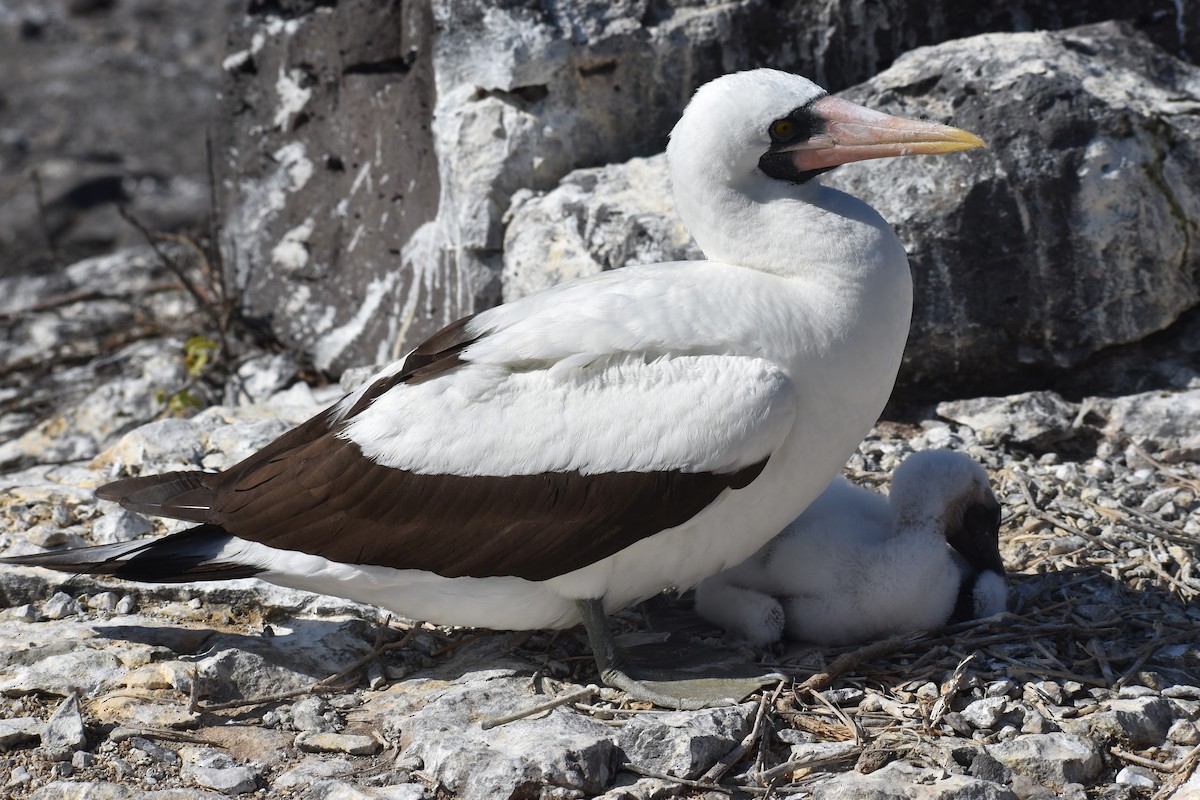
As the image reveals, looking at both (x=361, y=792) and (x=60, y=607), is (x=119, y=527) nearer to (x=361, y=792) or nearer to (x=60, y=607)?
(x=60, y=607)

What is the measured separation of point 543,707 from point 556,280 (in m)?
2.21

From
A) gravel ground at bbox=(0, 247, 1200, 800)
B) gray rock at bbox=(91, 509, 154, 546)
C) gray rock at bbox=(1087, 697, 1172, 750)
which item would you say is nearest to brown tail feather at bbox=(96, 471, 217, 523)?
gravel ground at bbox=(0, 247, 1200, 800)

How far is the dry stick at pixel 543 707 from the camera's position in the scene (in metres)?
3.25

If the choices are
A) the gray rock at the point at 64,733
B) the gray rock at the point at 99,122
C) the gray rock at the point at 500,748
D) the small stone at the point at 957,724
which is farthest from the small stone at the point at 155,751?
the gray rock at the point at 99,122

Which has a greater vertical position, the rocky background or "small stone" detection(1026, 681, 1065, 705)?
the rocky background

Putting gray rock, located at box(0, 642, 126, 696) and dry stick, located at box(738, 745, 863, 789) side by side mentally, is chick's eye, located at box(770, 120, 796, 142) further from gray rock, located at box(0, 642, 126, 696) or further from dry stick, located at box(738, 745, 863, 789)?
gray rock, located at box(0, 642, 126, 696)

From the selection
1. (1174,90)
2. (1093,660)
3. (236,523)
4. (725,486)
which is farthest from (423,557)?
(1174,90)

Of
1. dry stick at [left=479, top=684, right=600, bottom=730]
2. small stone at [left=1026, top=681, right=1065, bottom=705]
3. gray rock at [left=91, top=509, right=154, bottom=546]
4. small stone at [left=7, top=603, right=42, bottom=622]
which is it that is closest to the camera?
dry stick at [left=479, top=684, right=600, bottom=730]

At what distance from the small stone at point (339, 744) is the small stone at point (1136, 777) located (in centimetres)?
174

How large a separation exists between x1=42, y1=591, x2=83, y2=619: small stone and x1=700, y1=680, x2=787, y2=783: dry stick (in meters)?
2.01

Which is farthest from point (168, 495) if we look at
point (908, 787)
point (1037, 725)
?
point (1037, 725)

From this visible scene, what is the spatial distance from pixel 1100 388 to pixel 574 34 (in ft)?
7.82

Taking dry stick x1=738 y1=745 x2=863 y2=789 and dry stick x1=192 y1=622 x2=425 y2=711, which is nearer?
dry stick x1=738 y1=745 x2=863 y2=789

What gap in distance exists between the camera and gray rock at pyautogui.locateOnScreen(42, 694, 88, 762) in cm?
324
